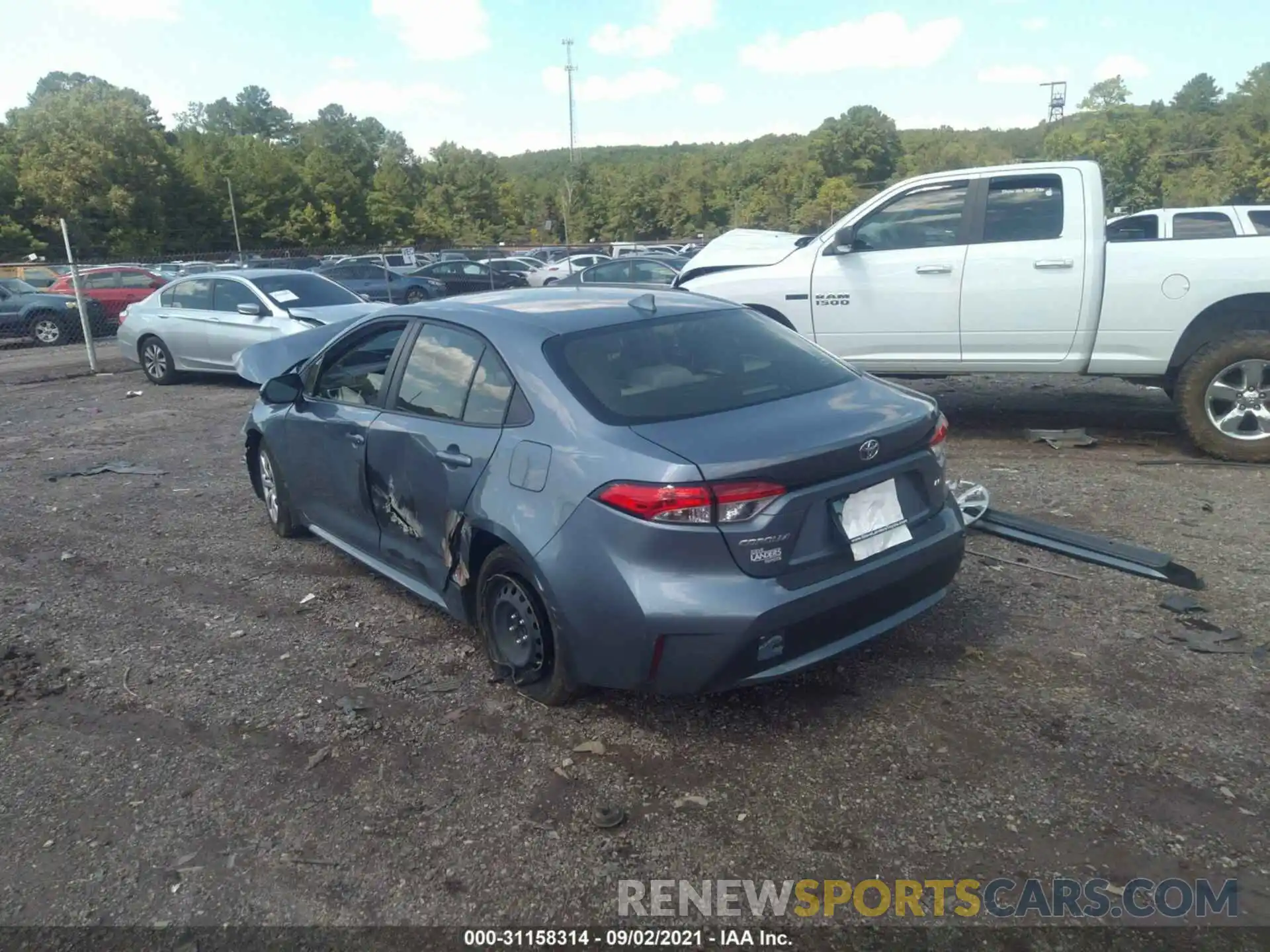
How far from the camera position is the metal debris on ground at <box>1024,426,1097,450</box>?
297 inches

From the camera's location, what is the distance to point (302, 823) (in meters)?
3.18

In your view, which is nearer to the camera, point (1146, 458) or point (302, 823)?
point (302, 823)

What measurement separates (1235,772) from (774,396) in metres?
1.99

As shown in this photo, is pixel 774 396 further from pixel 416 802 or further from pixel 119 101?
pixel 119 101

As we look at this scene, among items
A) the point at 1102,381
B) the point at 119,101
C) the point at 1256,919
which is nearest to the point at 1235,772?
the point at 1256,919

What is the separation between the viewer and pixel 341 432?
485 cm

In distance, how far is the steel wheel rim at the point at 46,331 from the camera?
20125mm

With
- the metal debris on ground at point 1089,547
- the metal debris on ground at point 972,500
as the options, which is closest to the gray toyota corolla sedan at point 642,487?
the metal debris on ground at point 1089,547

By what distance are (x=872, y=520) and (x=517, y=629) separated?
1416 mm

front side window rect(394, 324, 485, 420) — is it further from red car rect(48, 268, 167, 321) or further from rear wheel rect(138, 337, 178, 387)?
red car rect(48, 268, 167, 321)

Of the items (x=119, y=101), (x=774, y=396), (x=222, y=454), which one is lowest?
(x=222, y=454)

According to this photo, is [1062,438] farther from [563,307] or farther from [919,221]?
[563,307]

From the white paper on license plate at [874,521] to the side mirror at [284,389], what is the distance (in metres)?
Result: 3.13

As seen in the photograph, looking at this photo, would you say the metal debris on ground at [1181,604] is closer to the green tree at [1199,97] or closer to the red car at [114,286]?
the red car at [114,286]
